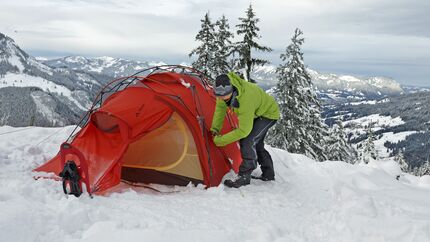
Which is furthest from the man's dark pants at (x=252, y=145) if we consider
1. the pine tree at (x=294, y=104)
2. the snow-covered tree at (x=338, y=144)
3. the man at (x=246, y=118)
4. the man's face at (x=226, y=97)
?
the snow-covered tree at (x=338, y=144)

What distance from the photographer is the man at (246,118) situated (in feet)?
21.9

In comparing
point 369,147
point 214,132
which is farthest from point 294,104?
point 214,132

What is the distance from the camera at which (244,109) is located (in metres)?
6.68

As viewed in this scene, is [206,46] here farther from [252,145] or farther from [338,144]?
[252,145]

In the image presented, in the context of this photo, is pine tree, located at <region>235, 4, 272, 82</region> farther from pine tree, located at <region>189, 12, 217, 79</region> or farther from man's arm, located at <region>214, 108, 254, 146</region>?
man's arm, located at <region>214, 108, 254, 146</region>

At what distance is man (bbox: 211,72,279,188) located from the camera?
6.66 m

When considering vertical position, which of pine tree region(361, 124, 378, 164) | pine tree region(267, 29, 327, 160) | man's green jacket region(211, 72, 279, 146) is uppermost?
man's green jacket region(211, 72, 279, 146)

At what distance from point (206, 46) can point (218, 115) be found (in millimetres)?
19123

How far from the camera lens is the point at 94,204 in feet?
18.0

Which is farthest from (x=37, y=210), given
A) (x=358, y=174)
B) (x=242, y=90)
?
(x=358, y=174)

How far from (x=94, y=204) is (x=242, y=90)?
10.0 ft

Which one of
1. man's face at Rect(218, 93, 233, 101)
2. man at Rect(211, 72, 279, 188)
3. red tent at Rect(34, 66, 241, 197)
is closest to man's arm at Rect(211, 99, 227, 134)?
man at Rect(211, 72, 279, 188)

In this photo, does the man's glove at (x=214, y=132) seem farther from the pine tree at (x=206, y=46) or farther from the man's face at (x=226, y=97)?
the pine tree at (x=206, y=46)

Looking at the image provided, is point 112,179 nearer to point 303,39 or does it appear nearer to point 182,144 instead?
point 182,144
